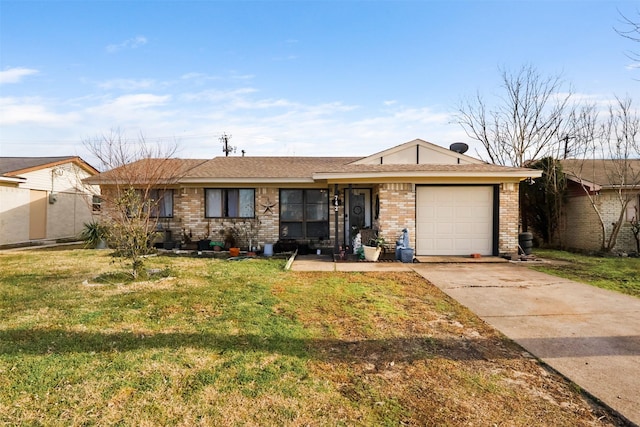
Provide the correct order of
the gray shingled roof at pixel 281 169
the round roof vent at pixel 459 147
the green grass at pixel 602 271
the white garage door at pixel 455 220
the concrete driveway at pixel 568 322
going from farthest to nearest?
the round roof vent at pixel 459 147
the white garage door at pixel 455 220
the gray shingled roof at pixel 281 169
the green grass at pixel 602 271
the concrete driveway at pixel 568 322

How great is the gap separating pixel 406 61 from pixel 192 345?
38.0 ft

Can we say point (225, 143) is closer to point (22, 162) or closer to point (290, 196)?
point (22, 162)

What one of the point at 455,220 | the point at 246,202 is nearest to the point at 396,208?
the point at 455,220

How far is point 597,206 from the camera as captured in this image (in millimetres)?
13492

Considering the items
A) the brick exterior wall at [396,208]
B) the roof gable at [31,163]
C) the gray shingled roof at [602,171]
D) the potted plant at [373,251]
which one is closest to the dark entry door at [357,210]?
the brick exterior wall at [396,208]

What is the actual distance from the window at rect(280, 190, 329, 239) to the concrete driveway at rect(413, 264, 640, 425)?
17.2 feet

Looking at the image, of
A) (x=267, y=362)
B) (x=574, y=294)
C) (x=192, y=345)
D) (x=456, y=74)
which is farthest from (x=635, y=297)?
(x=456, y=74)

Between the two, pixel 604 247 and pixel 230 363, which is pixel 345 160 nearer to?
pixel 604 247

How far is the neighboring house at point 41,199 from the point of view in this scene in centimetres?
1441

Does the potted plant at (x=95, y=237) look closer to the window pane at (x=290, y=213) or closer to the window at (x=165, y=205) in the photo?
the window at (x=165, y=205)

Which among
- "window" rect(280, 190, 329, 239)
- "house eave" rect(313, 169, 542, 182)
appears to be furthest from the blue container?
"window" rect(280, 190, 329, 239)

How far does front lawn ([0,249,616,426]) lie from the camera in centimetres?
270

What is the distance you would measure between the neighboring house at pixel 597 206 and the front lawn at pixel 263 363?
11427 millimetres

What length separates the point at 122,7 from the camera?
369 inches
